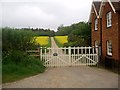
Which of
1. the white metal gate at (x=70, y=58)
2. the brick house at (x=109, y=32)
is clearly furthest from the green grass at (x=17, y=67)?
the brick house at (x=109, y=32)

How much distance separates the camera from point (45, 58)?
22609 millimetres

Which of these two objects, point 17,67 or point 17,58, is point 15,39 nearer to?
point 17,58

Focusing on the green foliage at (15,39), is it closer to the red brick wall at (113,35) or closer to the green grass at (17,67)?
the green grass at (17,67)

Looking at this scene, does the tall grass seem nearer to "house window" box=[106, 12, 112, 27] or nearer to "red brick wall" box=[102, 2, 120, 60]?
"red brick wall" box=[102, 2, 120, 60]

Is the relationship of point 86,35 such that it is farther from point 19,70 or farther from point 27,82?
point 27,82

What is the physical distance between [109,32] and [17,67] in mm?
9215

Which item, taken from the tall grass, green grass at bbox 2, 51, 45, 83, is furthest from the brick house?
green grass at bbox 2, 51, 45, 83

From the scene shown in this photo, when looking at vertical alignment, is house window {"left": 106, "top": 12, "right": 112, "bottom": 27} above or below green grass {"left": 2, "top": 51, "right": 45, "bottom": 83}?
above

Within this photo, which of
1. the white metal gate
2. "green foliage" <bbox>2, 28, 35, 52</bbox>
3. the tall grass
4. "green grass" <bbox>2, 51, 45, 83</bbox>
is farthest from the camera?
the white metal gate

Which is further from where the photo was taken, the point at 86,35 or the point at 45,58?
the point at 86,35

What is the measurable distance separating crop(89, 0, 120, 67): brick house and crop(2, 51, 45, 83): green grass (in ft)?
19.8

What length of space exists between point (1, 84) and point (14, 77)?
188 centimetres

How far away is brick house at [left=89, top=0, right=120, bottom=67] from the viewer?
64.0 ft

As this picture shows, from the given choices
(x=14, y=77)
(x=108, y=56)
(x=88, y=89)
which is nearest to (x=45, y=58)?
(x=108, y=56)
